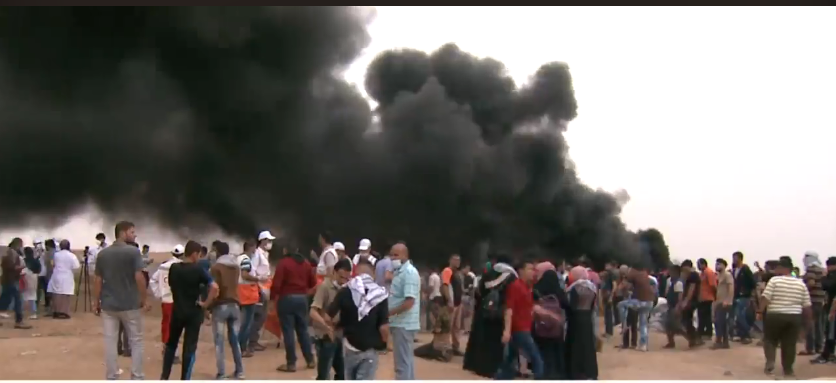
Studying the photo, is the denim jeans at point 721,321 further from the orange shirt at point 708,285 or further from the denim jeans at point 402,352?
the denim jeans at point 402,352

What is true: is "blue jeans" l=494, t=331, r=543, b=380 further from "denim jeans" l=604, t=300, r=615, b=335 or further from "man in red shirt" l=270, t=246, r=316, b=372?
"denim jeans" l=604, t=300, r=615, b=335

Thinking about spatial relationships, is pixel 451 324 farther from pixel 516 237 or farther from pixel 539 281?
pixel 516 237

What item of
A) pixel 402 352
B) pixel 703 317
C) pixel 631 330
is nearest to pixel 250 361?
pixel 402 352

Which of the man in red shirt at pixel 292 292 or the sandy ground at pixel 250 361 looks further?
the sandy ground at pixel 250 361

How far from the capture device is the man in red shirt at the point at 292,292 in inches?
315

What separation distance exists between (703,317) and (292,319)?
629cm

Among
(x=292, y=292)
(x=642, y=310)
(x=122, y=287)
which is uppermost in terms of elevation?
(x=122, y=287)

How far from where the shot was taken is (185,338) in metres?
7.04

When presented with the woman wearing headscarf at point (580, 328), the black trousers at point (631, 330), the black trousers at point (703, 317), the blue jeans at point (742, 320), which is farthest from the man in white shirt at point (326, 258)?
the blue jeans at point (742, 320)

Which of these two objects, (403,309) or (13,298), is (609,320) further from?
(13,298)

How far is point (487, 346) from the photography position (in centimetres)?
853

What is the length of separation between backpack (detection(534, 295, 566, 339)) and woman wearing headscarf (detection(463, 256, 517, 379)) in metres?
0.36

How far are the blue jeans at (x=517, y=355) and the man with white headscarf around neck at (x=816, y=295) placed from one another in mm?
4163

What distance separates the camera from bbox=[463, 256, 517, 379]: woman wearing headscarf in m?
7.98
